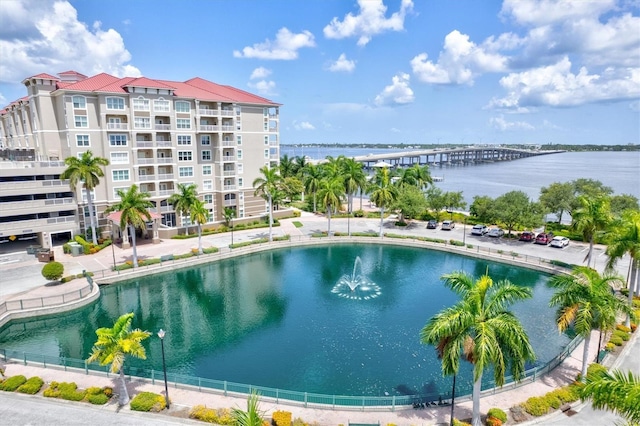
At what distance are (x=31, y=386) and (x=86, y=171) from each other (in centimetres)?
3070

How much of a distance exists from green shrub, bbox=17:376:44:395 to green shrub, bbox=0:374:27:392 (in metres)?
0.31

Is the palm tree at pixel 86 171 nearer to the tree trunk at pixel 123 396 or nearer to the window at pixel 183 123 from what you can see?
Result: the window at pixel 183 123

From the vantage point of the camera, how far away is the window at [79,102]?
49.8 meters

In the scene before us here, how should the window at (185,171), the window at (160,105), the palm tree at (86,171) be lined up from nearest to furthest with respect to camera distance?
the palm tree at (86,171), the window at (160,105), the window at (185,171)

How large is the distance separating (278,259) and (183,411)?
3050cm

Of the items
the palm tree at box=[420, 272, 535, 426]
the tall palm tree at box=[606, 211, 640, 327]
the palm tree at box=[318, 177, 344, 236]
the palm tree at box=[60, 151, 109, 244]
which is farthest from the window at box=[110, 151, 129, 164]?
the tall palm tree at box=[606, 211, 640, 327]

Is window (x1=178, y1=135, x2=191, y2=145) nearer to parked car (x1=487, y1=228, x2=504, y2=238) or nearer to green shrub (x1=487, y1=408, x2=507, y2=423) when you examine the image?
parked car (x1=487, y1=228, x2=504, y2=238)

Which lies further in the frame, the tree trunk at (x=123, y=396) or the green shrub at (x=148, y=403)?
the tree trunk at (x=123, y=396)

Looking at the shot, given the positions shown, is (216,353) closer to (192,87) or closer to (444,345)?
(444,345)

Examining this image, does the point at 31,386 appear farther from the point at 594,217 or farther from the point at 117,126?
the point at 594,217

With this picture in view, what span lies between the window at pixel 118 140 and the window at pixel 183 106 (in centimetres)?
834

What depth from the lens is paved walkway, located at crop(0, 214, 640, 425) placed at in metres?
20.7

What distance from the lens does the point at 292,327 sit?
106 ft

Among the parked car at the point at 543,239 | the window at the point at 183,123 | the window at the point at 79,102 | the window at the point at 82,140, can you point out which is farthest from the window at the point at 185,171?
the parked car at the point at 543,239
